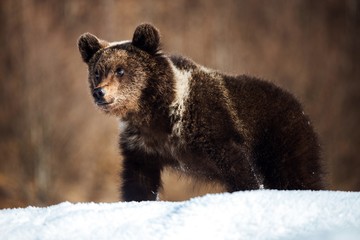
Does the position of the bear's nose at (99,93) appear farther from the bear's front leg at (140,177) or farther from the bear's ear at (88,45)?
the bear's ear at (88,45)

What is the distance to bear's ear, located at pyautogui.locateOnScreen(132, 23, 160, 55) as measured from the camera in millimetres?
6551

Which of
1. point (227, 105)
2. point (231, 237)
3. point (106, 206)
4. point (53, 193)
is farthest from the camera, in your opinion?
point (53, 193)

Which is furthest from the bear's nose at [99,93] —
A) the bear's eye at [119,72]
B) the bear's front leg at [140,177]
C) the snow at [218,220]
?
the snow at [218,220]

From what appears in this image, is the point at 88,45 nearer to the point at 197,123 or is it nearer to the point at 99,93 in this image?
the point at 99,93

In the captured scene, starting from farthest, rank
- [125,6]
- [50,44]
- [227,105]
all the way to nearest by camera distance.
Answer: [125,6]
[50,44]
[227,105]

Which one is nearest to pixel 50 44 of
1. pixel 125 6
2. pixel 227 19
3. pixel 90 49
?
pixel 125 6

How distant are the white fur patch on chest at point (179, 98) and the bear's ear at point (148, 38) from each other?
351mm

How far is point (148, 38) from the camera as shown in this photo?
656 cm

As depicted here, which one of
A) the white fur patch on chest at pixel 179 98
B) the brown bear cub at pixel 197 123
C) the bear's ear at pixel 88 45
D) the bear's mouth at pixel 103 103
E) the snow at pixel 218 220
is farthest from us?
the bear's ear at pixel 88 45

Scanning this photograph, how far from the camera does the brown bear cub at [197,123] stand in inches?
236

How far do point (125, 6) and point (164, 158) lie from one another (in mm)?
20106

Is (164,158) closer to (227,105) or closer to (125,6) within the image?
(227,105)

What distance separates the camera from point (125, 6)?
84.6ft

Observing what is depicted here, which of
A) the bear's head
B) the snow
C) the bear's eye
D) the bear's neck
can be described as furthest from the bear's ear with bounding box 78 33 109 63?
the snow
